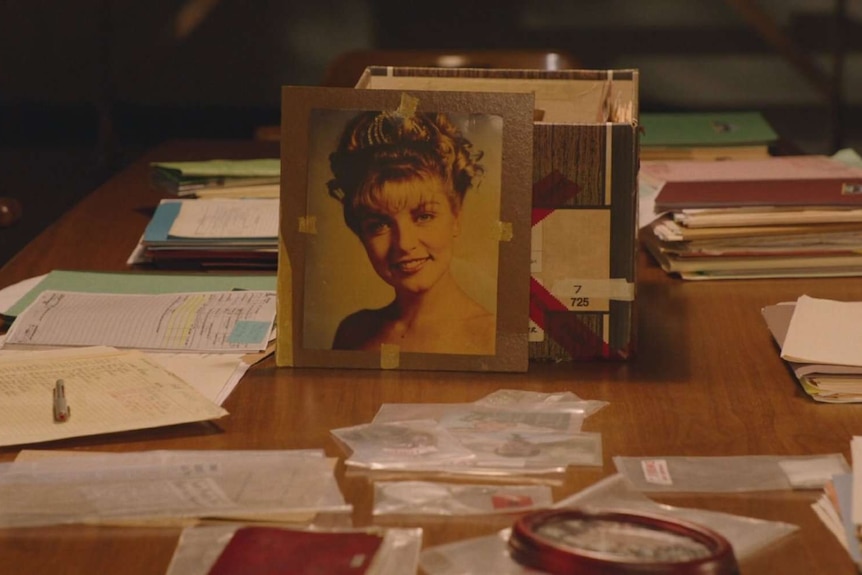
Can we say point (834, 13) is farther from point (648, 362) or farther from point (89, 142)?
point (648, 362)

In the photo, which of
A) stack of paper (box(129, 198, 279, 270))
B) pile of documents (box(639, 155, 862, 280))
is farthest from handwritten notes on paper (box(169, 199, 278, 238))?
pile of documents (box(639, 155, 862, 280))

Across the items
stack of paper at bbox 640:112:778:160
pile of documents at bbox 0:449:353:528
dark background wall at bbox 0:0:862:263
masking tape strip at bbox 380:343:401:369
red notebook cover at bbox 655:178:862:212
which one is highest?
dark background wall at bbox 0:0:862:263

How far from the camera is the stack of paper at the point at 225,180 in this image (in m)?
1.78

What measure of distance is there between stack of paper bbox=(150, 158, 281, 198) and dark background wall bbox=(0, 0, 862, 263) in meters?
2.00

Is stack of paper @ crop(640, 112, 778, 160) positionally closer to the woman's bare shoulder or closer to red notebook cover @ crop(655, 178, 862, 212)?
red notebook cover @ crop(655, 178, 862, 212)

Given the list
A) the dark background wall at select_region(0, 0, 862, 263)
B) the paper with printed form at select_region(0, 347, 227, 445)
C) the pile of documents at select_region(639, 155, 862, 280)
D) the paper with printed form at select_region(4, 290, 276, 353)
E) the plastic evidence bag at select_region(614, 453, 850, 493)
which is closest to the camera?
the plastic evidence bag at select_region(614, 453, 850, 493)

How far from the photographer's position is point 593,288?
3.96ft

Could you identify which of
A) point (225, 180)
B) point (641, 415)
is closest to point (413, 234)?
point (641, 415)

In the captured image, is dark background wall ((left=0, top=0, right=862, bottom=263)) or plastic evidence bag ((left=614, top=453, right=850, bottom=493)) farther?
dark background wall ((left=0, top=0, right=862, bottom=263))

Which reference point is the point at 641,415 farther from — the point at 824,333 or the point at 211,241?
the point at 211,241

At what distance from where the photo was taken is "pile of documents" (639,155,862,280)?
1499mm

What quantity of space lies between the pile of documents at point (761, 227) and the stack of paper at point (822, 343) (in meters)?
0.19

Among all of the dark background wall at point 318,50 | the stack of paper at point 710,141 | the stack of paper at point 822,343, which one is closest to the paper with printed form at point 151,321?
the stack of paper at point 822,343

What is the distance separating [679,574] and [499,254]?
536 millimetres
